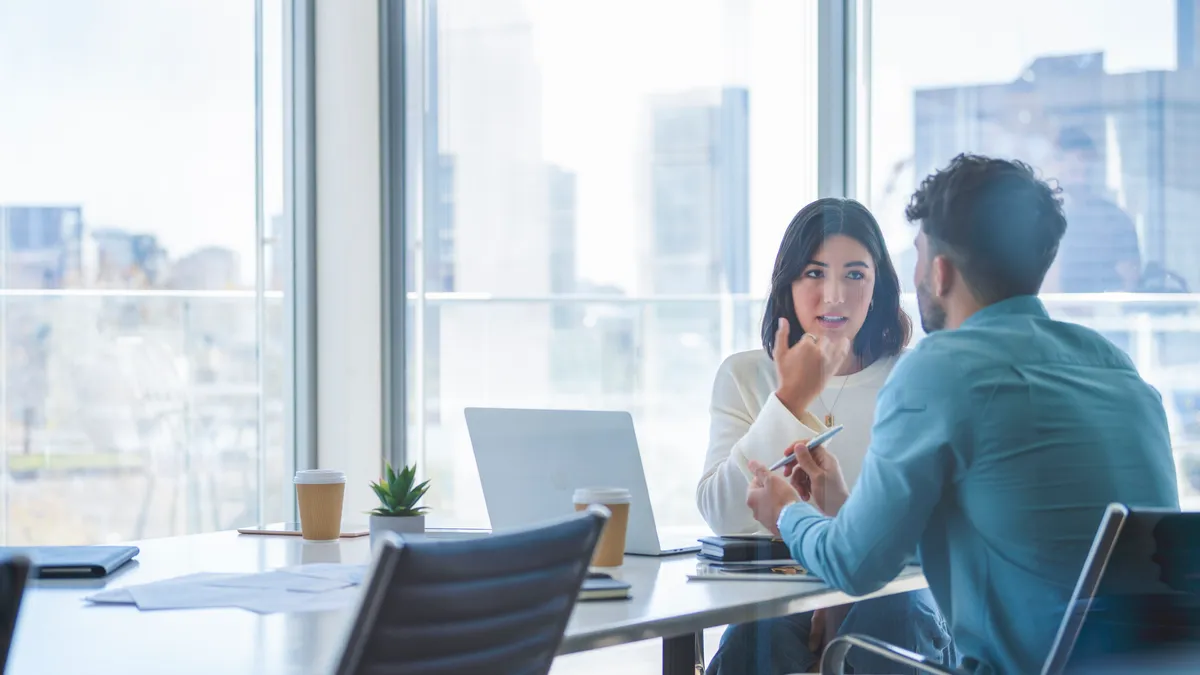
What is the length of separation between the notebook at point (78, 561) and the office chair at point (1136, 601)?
1.38 meters

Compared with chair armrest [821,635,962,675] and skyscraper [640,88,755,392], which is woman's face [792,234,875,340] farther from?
skyscraper [640,88,755,392]

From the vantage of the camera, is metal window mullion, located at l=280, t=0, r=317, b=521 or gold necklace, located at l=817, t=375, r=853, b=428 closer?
gold necklace, located at l=817, t=375, r=853, b=428

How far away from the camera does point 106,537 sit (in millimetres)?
3756

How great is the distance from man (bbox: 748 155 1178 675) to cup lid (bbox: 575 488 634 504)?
0.30 m

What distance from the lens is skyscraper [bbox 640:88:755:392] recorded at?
13.0 ft

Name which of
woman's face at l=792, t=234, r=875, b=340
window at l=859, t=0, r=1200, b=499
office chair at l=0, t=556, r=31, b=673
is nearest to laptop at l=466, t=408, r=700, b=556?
woman's face at l=792, t=234, r=875, b=340

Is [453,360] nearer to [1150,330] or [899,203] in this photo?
[899,203]

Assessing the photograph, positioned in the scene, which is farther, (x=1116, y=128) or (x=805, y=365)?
(x=1116, y=128)

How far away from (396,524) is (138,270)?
2.04 meters

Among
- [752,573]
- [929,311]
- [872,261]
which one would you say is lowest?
[752,573]

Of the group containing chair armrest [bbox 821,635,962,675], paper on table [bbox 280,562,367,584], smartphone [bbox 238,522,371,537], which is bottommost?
chair armrest [bbox 821,635,962,675]

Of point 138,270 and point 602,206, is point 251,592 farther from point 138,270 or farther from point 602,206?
point 602,206

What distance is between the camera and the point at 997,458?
5.42 feet

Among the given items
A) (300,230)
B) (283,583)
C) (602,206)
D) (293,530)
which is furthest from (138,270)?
(283,583)
